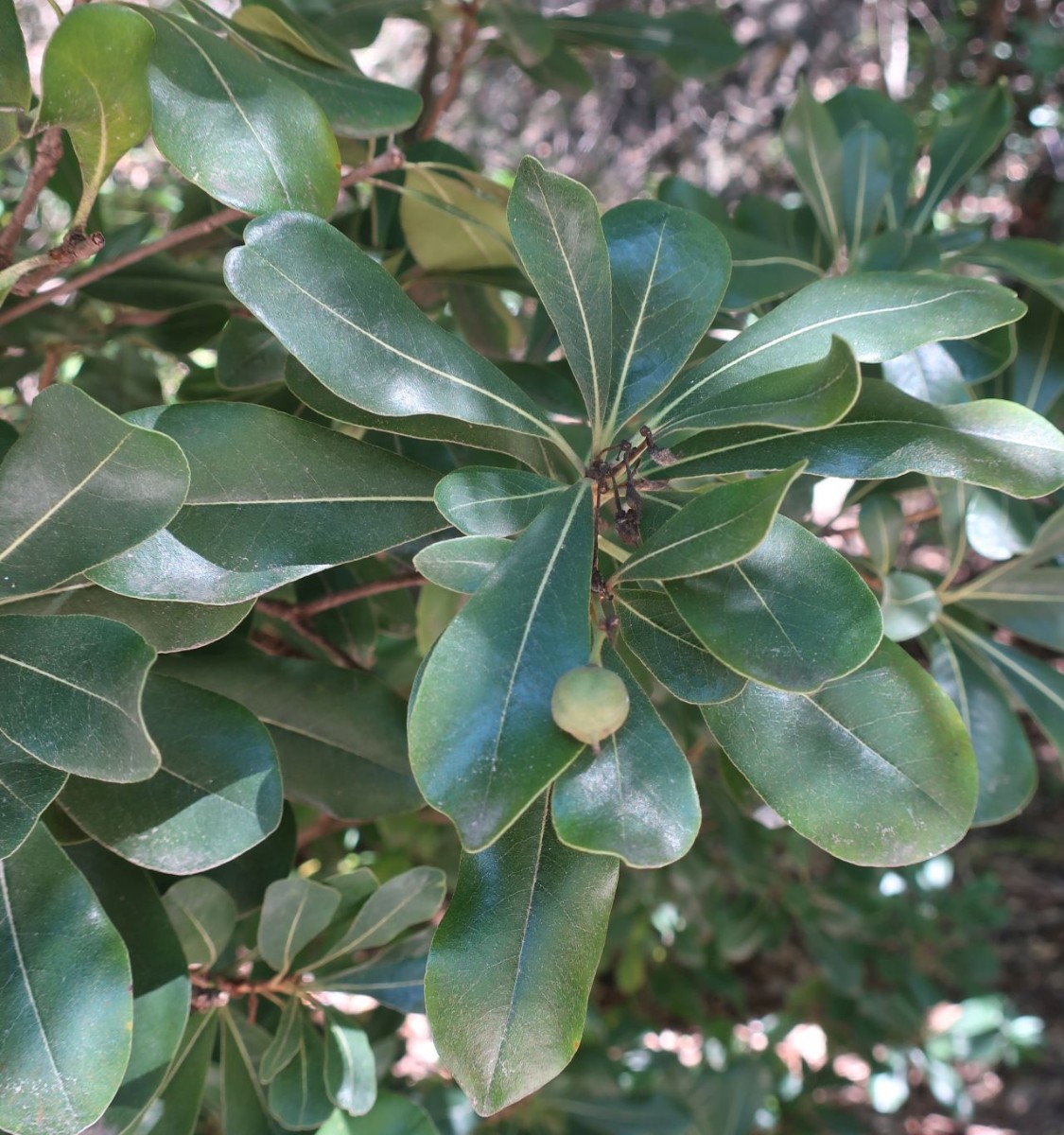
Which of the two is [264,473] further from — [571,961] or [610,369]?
[571,961]

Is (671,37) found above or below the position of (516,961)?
above

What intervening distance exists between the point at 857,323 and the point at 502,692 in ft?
1.21

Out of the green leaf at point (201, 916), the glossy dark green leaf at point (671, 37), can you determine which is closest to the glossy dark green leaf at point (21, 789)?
the green leaf at point (201, 916)

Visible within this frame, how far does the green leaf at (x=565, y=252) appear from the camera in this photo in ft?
2.33

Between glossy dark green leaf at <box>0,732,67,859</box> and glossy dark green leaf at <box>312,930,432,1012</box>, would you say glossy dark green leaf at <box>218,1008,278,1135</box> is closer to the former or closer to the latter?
glossy dark green leaf at <box>312,930,432,1012</box>

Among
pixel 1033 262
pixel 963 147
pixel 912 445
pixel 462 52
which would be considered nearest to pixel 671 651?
pixel 912 445

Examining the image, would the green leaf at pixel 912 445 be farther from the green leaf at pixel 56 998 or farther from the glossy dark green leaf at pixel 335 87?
the green leaf at pixel 56 998

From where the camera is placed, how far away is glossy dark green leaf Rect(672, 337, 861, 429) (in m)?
0.56

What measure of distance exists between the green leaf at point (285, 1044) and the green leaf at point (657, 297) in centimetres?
58

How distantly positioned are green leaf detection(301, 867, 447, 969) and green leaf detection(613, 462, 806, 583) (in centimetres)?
41

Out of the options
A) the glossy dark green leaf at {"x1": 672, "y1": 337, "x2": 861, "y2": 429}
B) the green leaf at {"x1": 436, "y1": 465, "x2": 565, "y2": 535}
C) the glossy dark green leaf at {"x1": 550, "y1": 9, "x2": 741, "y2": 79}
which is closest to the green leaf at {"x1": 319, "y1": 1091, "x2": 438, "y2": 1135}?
the green leaf at {"x1": 436, "y1": 465, "x2": 565, "y2": 535}

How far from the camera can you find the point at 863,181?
4.03ft

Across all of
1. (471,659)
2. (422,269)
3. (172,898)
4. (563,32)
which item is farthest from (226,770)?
(563,32)

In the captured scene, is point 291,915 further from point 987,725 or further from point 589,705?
point 987,725
